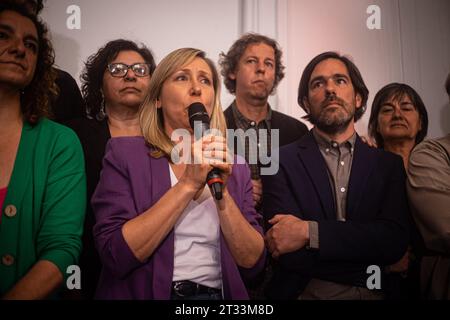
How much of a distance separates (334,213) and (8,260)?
1338mm

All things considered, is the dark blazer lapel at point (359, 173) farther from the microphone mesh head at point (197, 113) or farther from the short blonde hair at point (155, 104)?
the microphone mesh head at point (197, 113)

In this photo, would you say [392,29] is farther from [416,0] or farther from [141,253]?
[141,253]

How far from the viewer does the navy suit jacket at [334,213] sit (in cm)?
175

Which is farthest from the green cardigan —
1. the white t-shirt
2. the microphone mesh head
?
the microphone mesh head

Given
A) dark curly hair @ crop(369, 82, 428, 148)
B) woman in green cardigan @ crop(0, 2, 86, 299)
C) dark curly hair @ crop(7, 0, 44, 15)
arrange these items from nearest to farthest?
woman in green cardigan @ crop(0, 2, 86, 299) < dark curly hair @ crop(7, 0, 44, 15) < dark curly hair @ crop(369, 82, 428, 148)

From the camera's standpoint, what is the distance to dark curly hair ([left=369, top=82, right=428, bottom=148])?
6.82 feet

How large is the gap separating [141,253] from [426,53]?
1741 millimetres

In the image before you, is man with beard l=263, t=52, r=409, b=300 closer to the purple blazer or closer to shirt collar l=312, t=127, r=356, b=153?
shirt collar l=312, t=127, r=356, b=153

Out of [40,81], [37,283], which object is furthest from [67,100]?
[37,283]

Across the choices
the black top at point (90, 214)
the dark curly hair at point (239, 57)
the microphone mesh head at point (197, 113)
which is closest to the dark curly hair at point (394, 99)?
the dark curly hair at point (239, 57)

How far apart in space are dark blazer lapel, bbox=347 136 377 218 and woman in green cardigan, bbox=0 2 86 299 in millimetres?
1145

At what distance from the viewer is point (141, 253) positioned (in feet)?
4.71

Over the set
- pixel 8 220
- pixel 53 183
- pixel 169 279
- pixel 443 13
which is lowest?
pixel 169 279

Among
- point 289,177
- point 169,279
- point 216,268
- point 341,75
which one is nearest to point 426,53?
point 341,75
